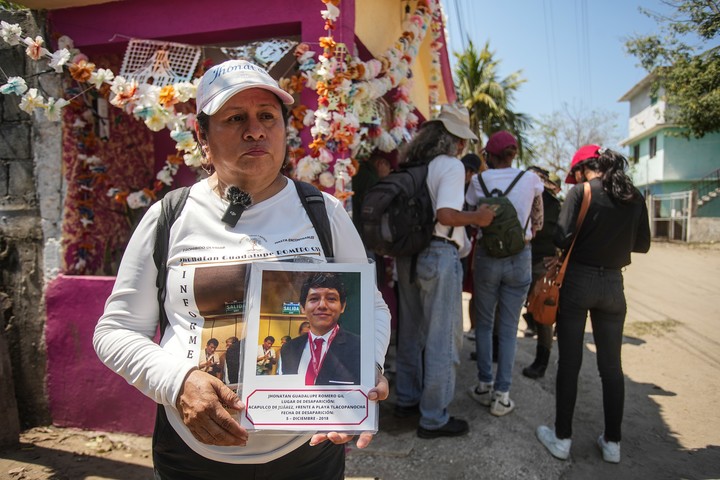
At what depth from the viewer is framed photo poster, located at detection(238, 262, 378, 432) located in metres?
1.16

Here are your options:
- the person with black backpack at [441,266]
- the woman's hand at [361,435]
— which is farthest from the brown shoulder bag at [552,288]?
the woman's hand at [361,435]

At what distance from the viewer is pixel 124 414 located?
351cm

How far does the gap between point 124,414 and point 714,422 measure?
463cm

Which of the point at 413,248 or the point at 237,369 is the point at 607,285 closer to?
the point at 413,248

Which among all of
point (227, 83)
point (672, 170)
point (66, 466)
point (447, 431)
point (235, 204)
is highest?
point (672, 170)

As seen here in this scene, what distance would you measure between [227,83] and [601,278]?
270 centimetres

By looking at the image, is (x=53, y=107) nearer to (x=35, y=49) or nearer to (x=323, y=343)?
(x=35, y=49)

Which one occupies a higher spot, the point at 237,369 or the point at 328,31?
the point at 328,31

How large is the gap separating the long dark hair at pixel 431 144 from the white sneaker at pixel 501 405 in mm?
1950

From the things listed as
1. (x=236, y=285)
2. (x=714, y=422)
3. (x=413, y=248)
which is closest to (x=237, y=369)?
(x=236, y=285)

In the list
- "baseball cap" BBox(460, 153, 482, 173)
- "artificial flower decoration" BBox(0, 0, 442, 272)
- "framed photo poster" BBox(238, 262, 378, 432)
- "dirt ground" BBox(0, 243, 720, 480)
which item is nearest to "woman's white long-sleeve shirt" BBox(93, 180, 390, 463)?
"framed photo poster" BBox(238, 262, 378, 432)

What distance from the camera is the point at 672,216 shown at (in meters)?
19.7

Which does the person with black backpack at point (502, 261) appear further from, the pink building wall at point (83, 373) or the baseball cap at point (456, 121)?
the pink building wall at point (83, 373)

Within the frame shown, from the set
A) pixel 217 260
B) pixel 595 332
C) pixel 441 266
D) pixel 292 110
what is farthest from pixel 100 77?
pixel 595 332
